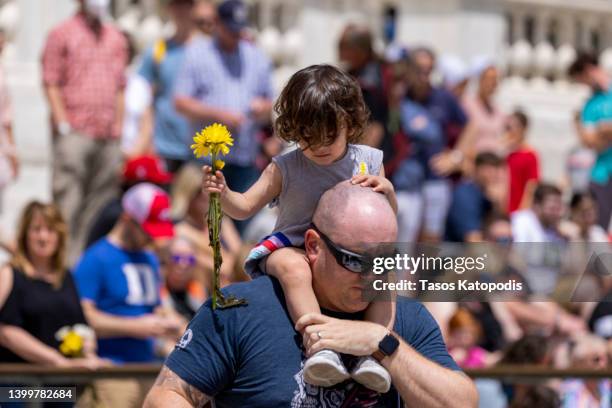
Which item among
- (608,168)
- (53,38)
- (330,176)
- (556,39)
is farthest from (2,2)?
(330,176)

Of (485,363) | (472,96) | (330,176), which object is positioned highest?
(330,176)

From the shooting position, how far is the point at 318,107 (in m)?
5.05

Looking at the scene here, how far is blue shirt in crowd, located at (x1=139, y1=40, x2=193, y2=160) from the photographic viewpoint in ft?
38.4

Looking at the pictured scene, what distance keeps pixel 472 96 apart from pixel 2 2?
3.96m

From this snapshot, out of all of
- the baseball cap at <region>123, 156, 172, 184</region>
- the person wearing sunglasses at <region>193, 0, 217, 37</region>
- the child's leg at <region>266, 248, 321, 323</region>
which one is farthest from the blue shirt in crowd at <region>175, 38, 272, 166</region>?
the child's leg at <region>266, 248, 321, 323</region>

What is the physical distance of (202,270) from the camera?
1030 cm

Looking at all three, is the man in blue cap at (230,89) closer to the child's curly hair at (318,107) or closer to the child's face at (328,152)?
the child's face at (328,152)

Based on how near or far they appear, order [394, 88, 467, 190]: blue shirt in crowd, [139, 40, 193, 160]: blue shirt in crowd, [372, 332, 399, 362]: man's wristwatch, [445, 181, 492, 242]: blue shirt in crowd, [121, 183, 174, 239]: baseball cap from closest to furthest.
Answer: [372, 332, 399, 362]: man's wristwatch
[121, 183, 174, 239]: baseball cap
[139, 40, 193, 160]: blue shirt in crowd
[394, 88, 467, 190]: blue shirt in crowd
[445, 181, 492, 242]: blue shirt in crowd

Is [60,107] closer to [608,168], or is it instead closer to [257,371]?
[608,168]

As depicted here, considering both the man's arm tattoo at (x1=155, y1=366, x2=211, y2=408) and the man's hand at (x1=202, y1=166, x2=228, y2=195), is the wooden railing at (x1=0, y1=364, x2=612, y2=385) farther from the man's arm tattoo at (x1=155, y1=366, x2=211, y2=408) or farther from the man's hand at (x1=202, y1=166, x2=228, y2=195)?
the man's hand at (x1=202, y1=166, x2=228, y2=195)

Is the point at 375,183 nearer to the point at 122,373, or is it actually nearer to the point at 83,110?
the point at 122,373

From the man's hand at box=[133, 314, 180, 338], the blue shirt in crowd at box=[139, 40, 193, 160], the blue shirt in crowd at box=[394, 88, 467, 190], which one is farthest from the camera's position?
the blue shirt in crowd at box=[394, 88, 467, 190]

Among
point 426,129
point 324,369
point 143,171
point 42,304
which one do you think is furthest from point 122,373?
point 426,129

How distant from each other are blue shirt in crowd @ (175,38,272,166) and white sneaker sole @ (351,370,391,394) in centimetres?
627
